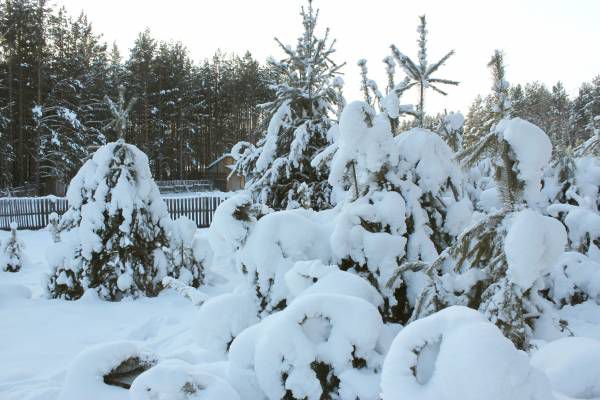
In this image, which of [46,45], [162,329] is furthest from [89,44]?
[162,329]

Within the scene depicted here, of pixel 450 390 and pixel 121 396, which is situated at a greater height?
pixel 450 390

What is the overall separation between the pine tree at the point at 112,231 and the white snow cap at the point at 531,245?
6.76 m

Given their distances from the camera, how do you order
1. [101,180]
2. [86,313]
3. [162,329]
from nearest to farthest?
[162,329]
[86,313]
[101,180]

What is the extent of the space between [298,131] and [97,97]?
36.4 meters

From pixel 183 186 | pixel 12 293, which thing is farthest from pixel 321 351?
pixel 183 186

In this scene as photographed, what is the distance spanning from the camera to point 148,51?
138ft

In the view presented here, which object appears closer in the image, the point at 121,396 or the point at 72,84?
the point at 121,396

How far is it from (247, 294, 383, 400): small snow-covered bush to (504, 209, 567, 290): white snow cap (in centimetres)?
90

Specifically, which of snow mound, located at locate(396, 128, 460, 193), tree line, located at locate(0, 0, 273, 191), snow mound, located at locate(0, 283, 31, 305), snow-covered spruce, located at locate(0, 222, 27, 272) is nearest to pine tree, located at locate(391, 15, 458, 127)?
snow mound, located at locate(396, 128, 460, 193)

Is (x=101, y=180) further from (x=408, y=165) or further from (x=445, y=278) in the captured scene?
(x=445, y=278)

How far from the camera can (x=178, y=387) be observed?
8.10 ft

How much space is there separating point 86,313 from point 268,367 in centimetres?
518

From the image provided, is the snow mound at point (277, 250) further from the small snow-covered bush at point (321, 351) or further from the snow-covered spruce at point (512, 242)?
the snow-covered spruce at point (512, 242)

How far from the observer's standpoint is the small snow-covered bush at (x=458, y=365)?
130 centimetres
